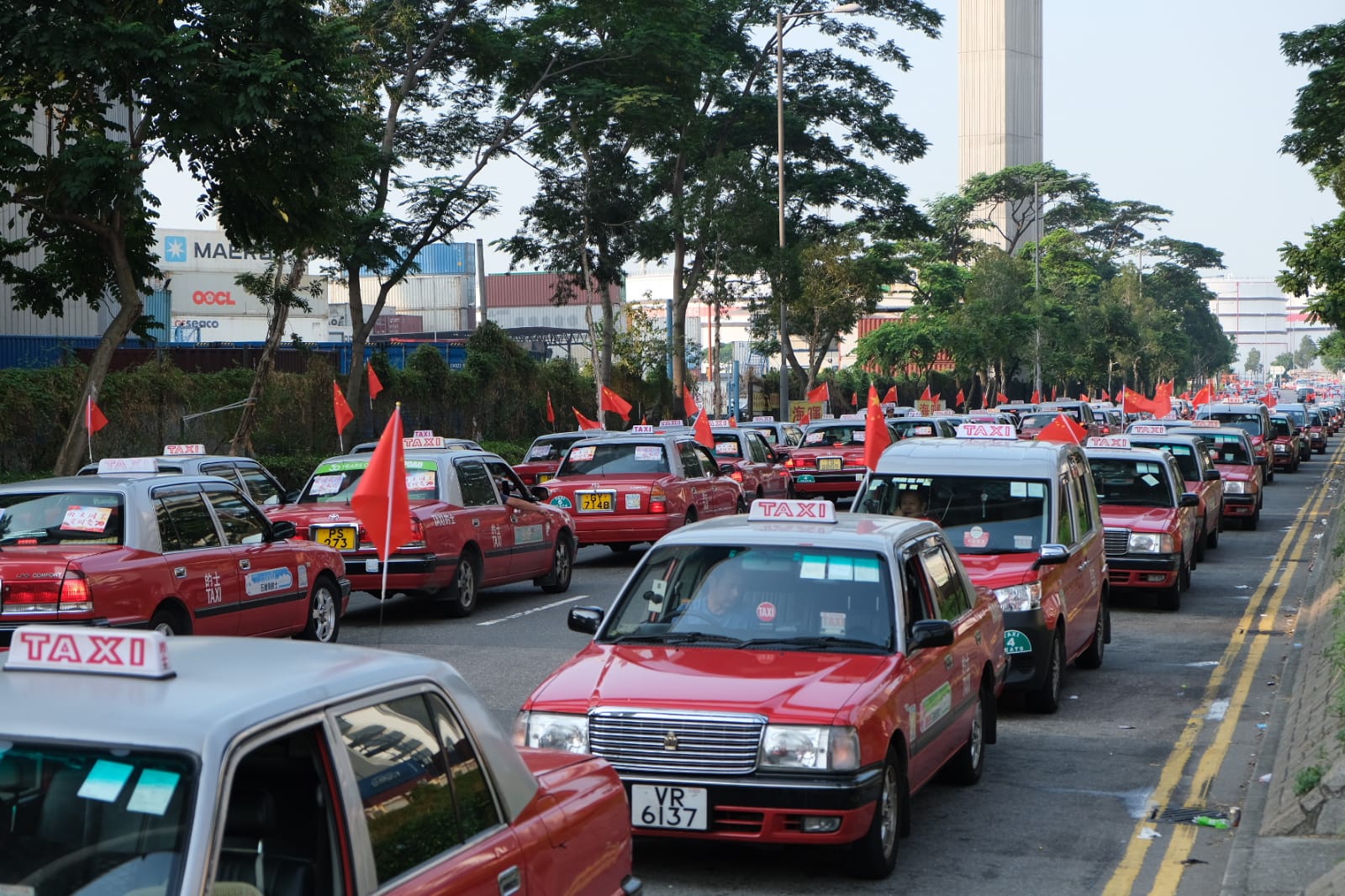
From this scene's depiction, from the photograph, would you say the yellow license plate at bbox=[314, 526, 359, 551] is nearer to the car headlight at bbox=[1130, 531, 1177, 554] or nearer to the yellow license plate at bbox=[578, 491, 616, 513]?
the yellow license plate at bbox=[578, 491, 616, 513]

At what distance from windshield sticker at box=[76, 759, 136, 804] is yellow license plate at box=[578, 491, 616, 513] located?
17.4 metres

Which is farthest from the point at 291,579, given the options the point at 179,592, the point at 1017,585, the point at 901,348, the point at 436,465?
the point at 901,348

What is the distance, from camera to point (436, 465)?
1639 cm

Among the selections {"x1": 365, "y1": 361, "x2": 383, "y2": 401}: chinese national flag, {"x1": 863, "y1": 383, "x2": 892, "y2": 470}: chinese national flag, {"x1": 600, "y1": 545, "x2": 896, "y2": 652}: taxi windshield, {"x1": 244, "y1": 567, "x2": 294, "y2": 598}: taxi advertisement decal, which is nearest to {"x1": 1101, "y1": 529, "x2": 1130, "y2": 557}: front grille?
{"x1": 863, "y1": 383, "x2": 892, "y2": 470}: chinese national flag

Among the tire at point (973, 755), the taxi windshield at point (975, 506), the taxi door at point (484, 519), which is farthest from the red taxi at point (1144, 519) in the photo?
the tire at point (973, 755)

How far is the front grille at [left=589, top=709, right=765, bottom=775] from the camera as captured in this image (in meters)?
6.78

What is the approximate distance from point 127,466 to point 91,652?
10.5 m

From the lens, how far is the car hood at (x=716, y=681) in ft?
22.6

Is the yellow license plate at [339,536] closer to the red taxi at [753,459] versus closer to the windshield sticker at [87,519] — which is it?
the windshield sticker at [87,519]

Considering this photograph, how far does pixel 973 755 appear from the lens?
9.11 metres

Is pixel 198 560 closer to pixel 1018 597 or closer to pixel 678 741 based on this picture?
pixel 1018 597

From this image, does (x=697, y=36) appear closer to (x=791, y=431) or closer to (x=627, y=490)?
(x=791, y=431)

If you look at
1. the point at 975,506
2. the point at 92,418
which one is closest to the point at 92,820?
the point at 975,506

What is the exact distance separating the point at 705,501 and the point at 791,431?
15168mm
